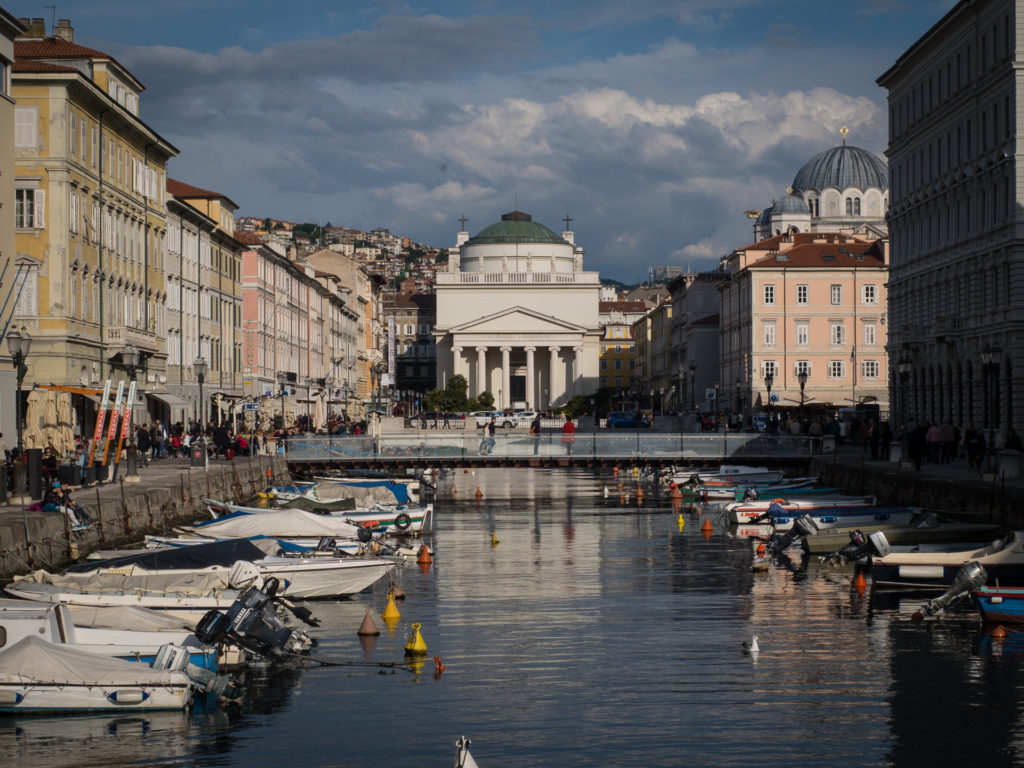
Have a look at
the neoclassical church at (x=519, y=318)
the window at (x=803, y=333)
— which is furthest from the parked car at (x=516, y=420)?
→ the neoclassical church at (x=519, y=318)

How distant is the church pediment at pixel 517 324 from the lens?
173 metres

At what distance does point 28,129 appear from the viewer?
181 feet

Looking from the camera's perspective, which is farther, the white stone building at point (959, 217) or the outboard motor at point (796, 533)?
the white stone building at point (959, 217)

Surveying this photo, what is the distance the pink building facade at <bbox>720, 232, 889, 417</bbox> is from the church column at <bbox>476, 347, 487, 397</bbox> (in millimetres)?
60255

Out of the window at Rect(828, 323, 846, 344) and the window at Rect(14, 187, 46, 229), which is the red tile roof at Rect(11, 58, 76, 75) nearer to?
the window at Rect(14, 187, 46, 229)

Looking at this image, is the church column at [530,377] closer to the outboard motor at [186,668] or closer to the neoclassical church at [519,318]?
the neoclassical church at [519,318]

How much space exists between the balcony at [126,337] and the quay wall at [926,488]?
2807 centimetres

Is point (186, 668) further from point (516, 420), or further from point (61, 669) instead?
point (516, 420)

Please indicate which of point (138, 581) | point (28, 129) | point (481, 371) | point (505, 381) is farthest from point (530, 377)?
point (138, 581)

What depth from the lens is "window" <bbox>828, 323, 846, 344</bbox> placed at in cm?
11281

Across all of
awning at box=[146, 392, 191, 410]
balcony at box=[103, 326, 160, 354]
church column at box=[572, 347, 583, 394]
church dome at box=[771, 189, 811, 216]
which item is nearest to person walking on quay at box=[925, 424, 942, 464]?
balcony at box=[103, 326, 160, 354]

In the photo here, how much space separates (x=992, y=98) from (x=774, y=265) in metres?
47.1

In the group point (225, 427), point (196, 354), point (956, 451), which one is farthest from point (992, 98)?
point (196, 354)

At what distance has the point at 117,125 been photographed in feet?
209
